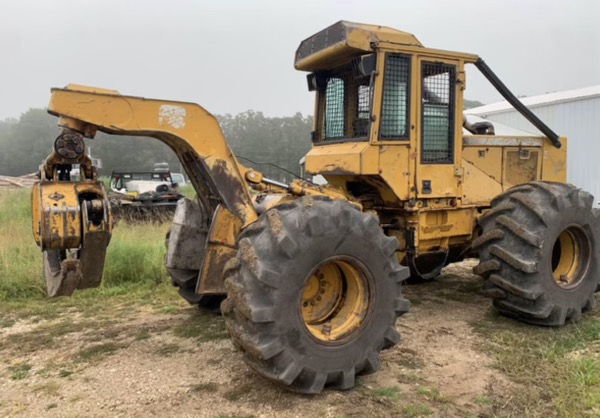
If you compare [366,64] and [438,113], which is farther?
[438,113]

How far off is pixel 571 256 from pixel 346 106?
9.52 feet

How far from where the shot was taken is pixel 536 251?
491cm

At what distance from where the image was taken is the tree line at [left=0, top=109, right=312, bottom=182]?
46812 mm

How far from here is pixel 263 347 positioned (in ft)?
11.3

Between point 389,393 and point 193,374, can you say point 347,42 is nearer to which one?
point 389,393

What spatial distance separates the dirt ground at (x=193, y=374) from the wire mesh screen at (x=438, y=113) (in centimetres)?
175

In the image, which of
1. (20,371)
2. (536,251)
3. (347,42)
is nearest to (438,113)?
(347,42)

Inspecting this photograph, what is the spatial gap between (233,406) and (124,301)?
136 inches

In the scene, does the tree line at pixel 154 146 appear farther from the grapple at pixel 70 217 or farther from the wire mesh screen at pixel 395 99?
the grapple at pixel 70 217

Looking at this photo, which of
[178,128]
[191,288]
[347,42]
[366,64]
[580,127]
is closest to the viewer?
[178,128]

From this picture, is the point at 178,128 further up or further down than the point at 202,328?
further up

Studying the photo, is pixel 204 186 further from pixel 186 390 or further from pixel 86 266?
pixel 186 390

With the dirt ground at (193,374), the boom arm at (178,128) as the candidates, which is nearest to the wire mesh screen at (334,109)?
the boom arm at (178,128)

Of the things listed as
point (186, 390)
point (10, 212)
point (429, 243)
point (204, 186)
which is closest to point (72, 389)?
point (186, 390)
